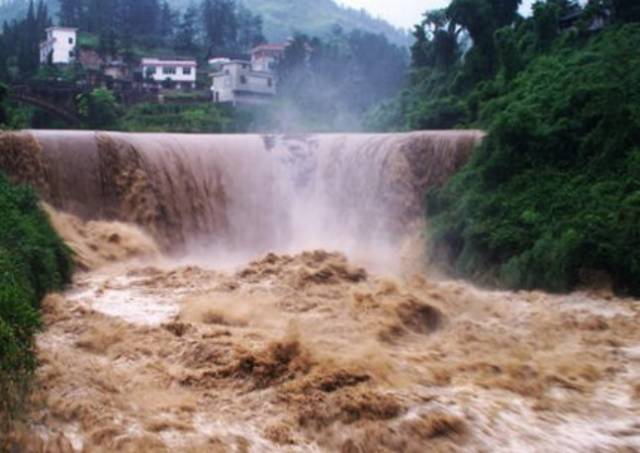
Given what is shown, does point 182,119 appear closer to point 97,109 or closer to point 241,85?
point 97,109

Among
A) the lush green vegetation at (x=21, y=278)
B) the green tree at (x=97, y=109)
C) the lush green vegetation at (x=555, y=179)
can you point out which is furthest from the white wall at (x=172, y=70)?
the lush green vegetation at (x=21, y=278)

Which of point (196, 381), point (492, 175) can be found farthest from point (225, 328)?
point (492, 175)

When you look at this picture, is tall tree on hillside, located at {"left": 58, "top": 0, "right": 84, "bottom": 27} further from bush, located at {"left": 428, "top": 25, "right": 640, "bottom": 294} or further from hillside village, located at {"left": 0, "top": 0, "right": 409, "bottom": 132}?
bush, located at {"left": 428, "top": 25, "right": 640, "bottom": 294}

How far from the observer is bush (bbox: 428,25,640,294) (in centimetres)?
1032

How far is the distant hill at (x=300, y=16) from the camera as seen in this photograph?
82.6 metres

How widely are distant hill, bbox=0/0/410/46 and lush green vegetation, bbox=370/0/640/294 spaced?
210ft

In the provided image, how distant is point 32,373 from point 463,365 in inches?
144

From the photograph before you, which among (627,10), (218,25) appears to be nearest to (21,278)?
(627,10)

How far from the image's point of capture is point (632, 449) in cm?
477

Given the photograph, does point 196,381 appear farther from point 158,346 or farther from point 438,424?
point 438,424

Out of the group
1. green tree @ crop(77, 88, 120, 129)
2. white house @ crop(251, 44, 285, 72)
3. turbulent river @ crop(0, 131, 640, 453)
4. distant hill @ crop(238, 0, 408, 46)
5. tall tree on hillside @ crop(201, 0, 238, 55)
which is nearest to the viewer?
turbulent river @ crop(0, 131, 640, 453)

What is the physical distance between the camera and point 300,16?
95.2 m

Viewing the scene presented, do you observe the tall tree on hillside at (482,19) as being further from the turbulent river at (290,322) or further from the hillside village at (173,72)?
the hillside village at (173,72)

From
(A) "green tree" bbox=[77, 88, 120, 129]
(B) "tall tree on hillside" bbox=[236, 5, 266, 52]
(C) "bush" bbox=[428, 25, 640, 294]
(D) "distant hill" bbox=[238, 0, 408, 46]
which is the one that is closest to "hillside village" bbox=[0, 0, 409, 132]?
(A) "green tree" bbox=[77, 88, 120, 129]
